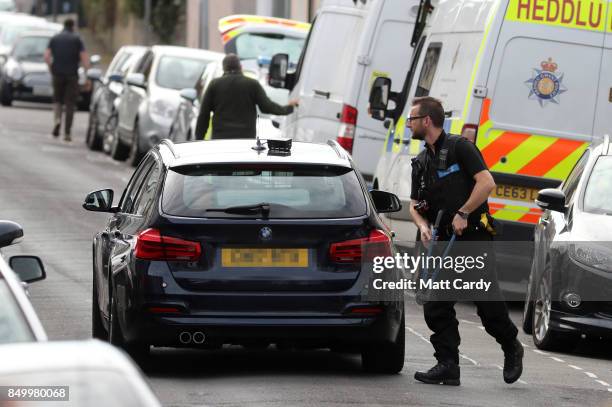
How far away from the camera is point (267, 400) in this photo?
30.4 feet

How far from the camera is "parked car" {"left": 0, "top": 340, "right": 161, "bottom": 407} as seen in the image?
4496mm

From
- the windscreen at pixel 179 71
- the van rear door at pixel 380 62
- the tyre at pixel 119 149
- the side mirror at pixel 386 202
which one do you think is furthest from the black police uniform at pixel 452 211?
the tyre at pixel 119 149

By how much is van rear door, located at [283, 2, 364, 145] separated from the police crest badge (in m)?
5.95

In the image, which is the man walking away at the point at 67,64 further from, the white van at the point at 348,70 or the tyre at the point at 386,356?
the tyre at the point at 386,356

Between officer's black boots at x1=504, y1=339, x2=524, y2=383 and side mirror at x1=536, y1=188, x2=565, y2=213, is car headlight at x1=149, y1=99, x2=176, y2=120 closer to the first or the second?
side mirror at x1=536, y1=188, x2=565, y2=213

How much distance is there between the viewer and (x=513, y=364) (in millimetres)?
10281

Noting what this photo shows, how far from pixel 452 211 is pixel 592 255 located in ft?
6.80

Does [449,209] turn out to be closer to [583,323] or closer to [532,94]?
[583,323]

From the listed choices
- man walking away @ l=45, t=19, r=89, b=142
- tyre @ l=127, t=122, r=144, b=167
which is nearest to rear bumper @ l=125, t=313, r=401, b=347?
tyre @ l=127, t=122, r=144, b=167

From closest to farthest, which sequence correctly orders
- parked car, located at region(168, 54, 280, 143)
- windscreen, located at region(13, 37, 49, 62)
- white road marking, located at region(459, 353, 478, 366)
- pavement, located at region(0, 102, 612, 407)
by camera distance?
pavement, located at region(0, 102, 612, 407) < white road marking, located at region(459, 353, 478, 366) < parked car, located at region(168, 54, 280, 143) < windscreen, located at region(13, 37, 49, 62)

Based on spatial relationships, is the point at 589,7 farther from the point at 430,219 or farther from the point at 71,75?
the point at 71,75

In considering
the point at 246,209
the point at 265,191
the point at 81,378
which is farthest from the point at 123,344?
the point at 81,378

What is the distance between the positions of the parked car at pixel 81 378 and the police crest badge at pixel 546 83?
33.6 feet

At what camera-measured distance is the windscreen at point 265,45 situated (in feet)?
87.7
